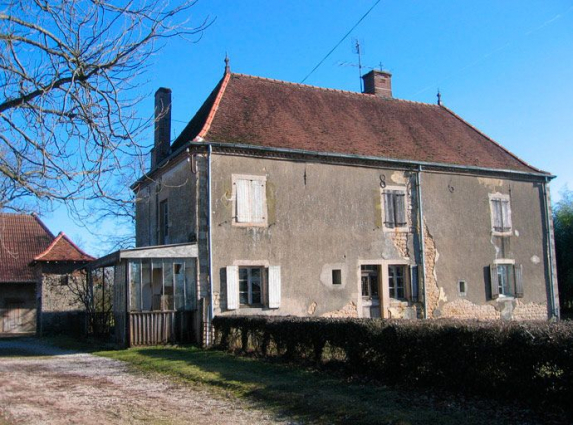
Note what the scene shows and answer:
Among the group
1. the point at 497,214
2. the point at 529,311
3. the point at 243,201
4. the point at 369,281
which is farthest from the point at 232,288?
the point at 529,311

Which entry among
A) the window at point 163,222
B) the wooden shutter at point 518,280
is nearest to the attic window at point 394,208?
the wooden shutter at point 518,280

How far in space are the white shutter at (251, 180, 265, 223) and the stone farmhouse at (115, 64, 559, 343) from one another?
3 centimetres

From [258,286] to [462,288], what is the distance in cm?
729

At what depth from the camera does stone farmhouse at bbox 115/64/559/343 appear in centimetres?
1631

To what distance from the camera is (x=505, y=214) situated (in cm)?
2114

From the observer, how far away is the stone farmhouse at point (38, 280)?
880 inches

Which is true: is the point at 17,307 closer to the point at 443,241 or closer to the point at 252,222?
the point at 252,222

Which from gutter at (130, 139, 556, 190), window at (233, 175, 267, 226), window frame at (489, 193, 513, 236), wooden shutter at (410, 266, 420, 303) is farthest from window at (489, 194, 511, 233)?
window at (233, 175, 267, 226)

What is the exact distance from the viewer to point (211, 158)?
54.1ft

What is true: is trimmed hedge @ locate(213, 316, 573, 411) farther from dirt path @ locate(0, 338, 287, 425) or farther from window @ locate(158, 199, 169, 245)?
window @ locate(158, 199, 169, 245)

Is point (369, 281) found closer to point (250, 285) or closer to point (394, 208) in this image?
point (394, 208)

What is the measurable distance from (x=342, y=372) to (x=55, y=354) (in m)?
8.58

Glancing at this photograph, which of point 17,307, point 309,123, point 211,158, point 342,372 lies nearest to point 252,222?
point 211,158

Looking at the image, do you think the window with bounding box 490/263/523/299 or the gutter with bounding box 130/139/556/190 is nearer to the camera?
the gutter with bounding box 130/139/556/190
